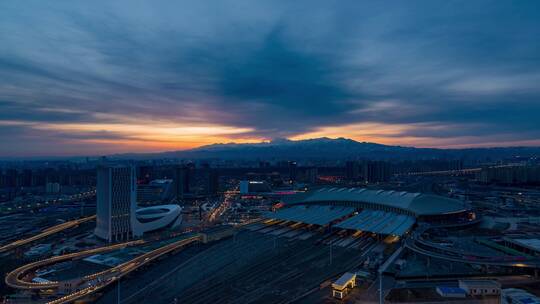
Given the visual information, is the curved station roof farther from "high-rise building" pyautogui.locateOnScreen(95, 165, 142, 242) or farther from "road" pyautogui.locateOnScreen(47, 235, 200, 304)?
"road" pyautogui.locateOnScreen(47, 235, 200, 304)

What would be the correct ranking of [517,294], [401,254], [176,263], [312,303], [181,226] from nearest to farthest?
[517,294], [312,303], [401,254], [176,263], [181,226]

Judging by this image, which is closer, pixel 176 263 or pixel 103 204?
pixel 176 263

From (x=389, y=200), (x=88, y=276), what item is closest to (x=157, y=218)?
(x=88, y=276)

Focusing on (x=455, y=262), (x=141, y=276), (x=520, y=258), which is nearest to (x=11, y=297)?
(x=141, y=276)

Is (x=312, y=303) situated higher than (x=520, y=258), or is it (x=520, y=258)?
(x=520, y=258)

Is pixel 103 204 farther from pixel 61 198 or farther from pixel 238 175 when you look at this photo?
pixel 238 175

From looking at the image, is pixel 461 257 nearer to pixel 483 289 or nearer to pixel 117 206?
pixel 483 289

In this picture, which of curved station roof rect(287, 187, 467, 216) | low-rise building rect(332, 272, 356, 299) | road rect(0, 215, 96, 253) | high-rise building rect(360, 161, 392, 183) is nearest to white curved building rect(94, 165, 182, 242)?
road rect(0, 215, 96, 253)

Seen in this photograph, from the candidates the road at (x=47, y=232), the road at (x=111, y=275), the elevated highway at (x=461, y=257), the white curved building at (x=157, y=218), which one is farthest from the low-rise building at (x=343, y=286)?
the road at (x=47, y=232)
